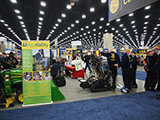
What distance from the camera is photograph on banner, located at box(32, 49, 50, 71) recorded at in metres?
3.26

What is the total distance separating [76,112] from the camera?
2.93m

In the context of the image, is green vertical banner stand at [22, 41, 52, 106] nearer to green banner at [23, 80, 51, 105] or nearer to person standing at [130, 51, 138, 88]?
green banner at [23, 80, 51, 105]

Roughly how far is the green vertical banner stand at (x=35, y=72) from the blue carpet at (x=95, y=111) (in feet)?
1.09

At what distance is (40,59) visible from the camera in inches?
129

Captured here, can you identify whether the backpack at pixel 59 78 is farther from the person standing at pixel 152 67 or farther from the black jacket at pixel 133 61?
the person standing at pixel 152 67

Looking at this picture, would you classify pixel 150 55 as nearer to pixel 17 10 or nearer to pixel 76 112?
pixel 76 112

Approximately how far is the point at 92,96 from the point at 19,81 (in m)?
2.56

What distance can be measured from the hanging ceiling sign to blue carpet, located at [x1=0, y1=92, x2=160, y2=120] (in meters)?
2.51

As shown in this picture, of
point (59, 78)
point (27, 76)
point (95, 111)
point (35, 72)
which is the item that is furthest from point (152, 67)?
point (27, 76)

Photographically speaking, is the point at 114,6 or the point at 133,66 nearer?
the point at 114,6

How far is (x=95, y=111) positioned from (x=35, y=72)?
80.6 inches

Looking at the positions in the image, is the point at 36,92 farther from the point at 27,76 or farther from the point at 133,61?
the point at 133,61

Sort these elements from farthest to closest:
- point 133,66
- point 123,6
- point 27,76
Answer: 1. point 133,66
2. point 27,76
3. point 123,6

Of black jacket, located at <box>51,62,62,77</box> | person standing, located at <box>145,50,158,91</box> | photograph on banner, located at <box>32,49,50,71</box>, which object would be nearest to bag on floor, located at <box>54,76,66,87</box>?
black jacket, located at <box>51,62,62,77</box>
